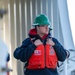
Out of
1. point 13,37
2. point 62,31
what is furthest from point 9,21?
point 62,31

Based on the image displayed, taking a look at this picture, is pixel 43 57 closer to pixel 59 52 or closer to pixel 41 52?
pixel 41 52

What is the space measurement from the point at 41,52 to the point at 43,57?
0.17 feet

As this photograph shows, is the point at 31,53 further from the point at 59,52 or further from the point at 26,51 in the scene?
the point at 59,52

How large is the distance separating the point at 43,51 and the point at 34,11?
186 cm

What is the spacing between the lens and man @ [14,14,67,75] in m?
2.34

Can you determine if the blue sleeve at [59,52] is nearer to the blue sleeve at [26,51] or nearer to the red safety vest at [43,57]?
the red safety vest at [43,57]

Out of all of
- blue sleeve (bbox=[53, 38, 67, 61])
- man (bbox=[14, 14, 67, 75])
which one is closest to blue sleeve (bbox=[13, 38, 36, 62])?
man (bbox=[14, 14, 67, 75])

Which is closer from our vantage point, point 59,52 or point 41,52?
point 41,52

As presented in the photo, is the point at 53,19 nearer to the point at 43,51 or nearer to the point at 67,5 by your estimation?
the point at 67,5

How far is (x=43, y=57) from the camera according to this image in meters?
2.33

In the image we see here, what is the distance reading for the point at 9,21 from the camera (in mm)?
4195

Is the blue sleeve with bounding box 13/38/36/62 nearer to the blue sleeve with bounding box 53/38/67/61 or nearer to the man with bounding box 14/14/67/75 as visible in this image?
the man with bounding box 14/14/67/75

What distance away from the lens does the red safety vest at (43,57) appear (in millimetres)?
2334

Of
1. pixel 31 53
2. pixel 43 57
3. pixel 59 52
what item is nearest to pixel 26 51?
pixel 31 53
